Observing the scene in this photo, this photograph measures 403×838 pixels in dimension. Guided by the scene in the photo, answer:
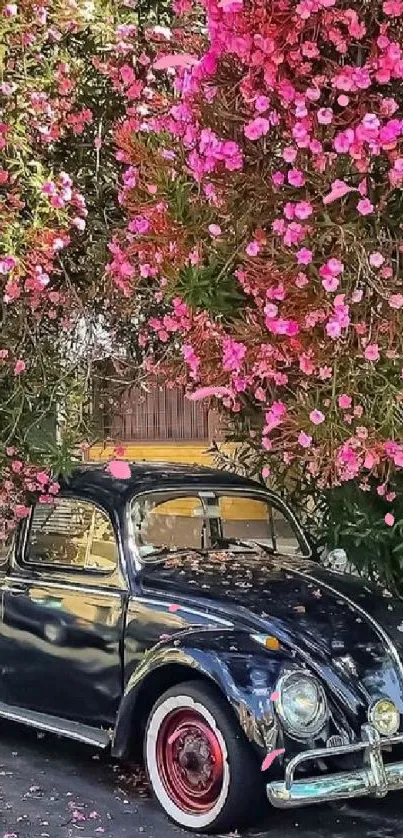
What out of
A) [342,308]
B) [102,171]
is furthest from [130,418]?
[342,308]

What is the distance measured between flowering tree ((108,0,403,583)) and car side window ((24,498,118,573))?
1.20m

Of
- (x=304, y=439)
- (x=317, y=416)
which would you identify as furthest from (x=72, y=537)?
(x=317, y=416)

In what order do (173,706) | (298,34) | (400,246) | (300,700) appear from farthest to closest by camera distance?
(173,706), (300,700), (400,246), (298,34)

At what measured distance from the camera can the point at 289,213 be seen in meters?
3.76

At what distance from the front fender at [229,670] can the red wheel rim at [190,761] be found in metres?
0.18

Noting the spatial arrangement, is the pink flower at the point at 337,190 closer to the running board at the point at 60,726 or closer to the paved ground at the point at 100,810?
the paved ground at the point at 100,810

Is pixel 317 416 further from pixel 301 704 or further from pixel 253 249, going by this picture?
pixel 301 704

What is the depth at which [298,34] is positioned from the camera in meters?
3.60

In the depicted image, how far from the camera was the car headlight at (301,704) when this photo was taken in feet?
14.1

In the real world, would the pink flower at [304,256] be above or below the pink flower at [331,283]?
above

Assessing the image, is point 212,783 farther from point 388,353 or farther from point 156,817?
point 388,353

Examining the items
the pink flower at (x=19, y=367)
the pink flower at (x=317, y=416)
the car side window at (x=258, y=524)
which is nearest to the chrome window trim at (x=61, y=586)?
the car side window at (x=258, y=524)

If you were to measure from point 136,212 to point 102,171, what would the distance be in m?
1.70

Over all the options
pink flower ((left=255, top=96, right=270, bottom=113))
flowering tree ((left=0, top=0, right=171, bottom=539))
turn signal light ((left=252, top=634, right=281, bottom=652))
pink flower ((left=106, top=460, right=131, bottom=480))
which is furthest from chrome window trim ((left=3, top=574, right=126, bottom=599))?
pink flower ((left=255, top=96, right=270, bottom=113))
